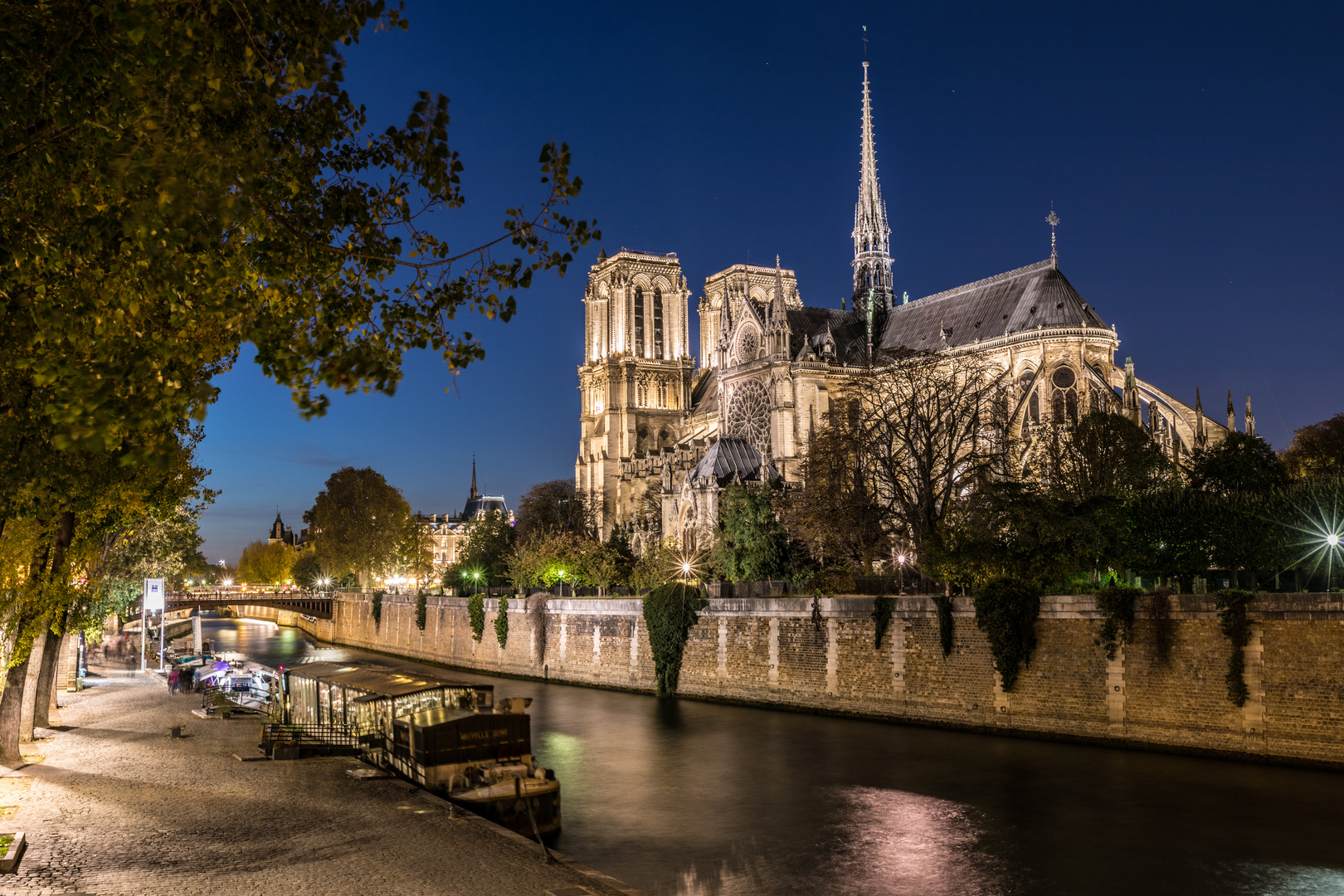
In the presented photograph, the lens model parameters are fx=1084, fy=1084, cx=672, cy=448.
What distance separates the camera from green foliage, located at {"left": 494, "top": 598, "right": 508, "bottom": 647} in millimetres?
46906

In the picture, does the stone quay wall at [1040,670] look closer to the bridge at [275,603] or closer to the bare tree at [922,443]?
the bare tree at [922,443]

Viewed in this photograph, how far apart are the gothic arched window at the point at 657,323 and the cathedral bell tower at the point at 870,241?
20.7m

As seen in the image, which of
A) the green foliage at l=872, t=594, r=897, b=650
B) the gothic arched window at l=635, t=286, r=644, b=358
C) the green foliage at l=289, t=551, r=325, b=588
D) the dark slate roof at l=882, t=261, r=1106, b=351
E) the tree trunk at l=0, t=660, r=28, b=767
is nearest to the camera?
the tree trunk at l=0, t=660, r=28, b=767

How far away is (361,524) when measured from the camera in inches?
2886

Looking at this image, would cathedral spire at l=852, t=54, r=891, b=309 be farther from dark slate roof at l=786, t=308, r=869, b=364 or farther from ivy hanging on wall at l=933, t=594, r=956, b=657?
ivy hanging on wall at l=933, t=594, r=956, b=657

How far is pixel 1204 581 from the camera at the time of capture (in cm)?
2461

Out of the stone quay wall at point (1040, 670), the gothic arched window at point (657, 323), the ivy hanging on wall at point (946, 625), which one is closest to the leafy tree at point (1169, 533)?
the stone quay wall at point (1040, 670)

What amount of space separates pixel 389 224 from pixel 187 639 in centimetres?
7974

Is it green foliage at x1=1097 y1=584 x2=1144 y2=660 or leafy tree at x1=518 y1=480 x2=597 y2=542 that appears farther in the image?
leafy tree at x1=518 y1=480 x2=597 y2=542

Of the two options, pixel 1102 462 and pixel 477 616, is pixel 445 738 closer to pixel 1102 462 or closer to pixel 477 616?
pixel 1102 462

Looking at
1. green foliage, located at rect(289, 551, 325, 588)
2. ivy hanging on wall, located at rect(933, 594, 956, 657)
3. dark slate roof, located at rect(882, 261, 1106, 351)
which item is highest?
dark slate roof, located at rect(882, 261, 1106, 351)

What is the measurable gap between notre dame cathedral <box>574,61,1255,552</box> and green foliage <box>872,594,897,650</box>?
68.2 feet

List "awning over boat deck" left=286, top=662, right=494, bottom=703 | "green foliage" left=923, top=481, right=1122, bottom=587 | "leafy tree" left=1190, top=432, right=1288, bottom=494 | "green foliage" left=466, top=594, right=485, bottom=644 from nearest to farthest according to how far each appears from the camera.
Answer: "awning over boat deck" left=286, top=662, right=494, bottom=703 → "green foliage" left=923, top=481, right=1122, bottom=587 → "leafy tree" left=1190, top=432, right=1288, bottom=494 → "green foliage" left=466, top=594, right=485, bottom=644

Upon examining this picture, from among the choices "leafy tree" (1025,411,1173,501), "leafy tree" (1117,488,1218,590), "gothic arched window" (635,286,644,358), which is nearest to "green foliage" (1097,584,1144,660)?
"leafy tree" (1117,488,1218,590)
